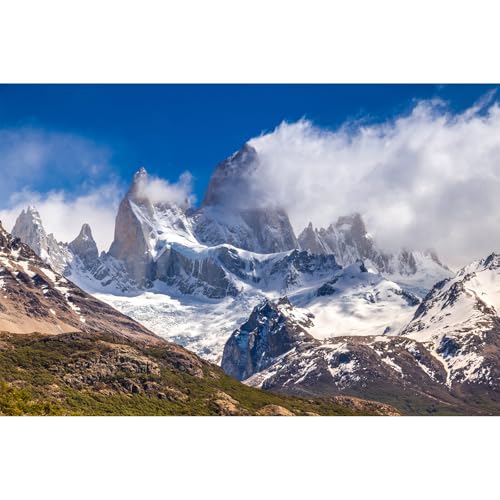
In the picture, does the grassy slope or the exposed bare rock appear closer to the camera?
the grassy slope

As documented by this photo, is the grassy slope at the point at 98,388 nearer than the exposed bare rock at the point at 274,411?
Yes

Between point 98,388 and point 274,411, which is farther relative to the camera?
point 274,411

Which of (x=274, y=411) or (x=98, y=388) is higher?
(x=98, y=388)

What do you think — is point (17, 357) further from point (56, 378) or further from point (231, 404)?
point (231, 404)

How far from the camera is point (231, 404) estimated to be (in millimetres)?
188125
